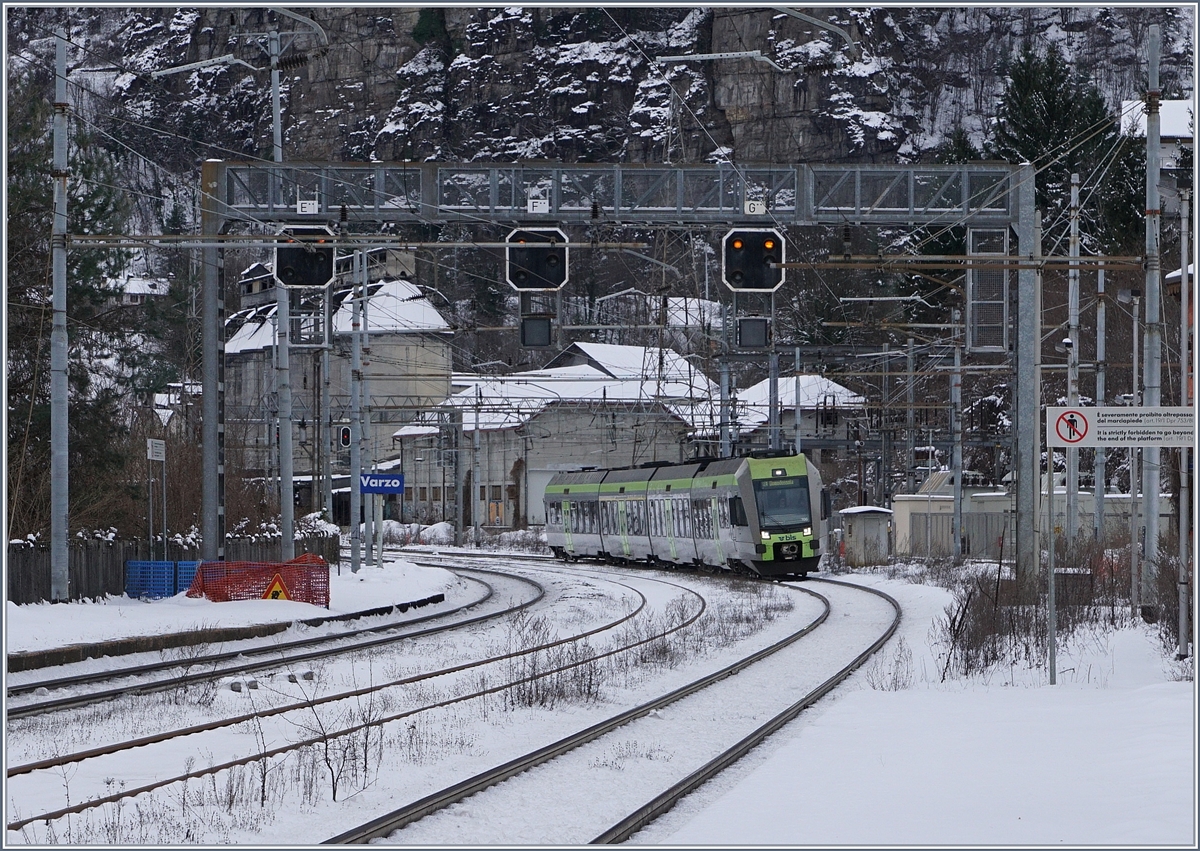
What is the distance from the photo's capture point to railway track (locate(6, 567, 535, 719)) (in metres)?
16.7

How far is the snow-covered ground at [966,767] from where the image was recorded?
32.4 ft

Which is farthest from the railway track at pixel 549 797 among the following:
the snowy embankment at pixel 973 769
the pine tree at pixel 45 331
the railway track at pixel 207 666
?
the pine tree at pixel 45 331

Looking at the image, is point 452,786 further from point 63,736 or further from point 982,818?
point 63,736

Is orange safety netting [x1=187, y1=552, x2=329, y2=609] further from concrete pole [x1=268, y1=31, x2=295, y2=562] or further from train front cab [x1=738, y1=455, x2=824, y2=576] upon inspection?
train front cab [x1=738, y1=455, x2=824, y2=576]

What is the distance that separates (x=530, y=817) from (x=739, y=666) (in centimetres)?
988

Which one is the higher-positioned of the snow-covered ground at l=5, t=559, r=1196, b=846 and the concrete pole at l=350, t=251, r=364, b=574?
the concrete pole at l=350, t=251, r=364, b=574

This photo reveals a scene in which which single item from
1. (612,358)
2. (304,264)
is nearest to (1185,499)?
(304,264)

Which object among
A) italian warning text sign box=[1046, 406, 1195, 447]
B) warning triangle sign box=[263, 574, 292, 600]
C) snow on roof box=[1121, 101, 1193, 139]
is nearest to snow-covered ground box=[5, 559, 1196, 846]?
italian warning text sign box=[1046, 406, 1195, 447]

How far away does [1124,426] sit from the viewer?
15750 millimetres

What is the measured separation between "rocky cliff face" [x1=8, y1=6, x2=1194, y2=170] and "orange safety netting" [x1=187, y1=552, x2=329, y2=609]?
12631cm

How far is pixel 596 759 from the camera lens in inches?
507

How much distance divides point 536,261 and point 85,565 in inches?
366

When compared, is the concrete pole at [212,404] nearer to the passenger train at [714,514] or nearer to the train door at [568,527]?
the passenger train at [714,514]

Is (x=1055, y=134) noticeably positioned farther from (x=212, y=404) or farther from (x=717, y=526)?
(x=212, y=404)
